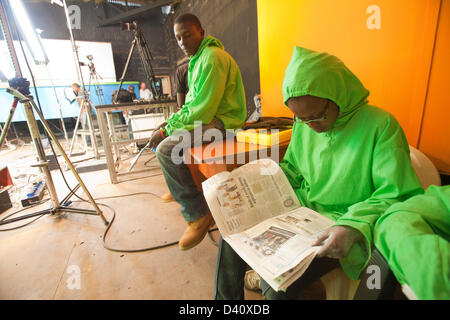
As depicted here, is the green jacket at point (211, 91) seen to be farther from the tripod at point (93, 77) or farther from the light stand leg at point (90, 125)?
the tripod at point (93, 77)

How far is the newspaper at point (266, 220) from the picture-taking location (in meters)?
0.51

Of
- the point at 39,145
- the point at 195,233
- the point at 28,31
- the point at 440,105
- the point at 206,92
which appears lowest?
the point at 195,233

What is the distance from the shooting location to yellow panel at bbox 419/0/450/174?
77 centimetres

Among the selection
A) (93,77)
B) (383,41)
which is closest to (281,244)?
(383,41)

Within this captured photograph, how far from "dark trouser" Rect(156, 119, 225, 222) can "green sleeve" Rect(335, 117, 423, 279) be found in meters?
0.87

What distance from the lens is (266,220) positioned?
0.73 meters

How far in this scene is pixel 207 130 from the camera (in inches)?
50.3

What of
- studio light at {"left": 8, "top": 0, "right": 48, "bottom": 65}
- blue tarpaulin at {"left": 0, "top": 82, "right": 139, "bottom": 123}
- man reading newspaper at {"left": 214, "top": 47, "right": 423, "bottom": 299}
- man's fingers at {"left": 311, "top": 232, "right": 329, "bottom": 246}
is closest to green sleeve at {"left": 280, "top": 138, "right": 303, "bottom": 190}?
man reading newspaper at {"left": 214, "top": 47, "right": 423, "bottom": 299}

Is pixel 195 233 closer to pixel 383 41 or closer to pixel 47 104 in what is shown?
pixel 383 41

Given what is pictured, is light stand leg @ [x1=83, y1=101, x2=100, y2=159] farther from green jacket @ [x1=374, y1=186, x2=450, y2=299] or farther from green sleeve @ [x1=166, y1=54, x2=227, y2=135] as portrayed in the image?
green jacket @ [x1=374, y1=186, x2=450, y2=299]

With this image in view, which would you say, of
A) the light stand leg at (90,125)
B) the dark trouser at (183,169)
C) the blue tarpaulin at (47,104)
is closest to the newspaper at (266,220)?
the dark trouser at (183,169)

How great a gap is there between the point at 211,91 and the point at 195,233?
81 cm

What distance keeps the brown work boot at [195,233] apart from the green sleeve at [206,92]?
553 millimetres

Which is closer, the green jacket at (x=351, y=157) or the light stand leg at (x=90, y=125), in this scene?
the green jacket at (x=351, y=157)
